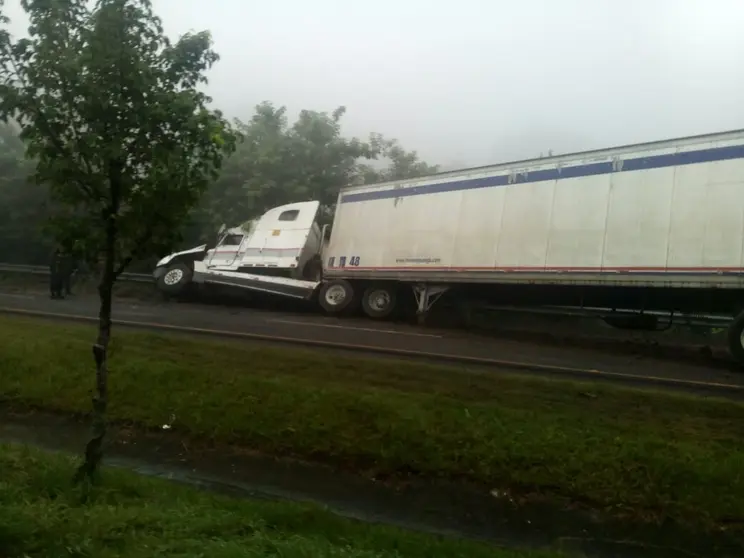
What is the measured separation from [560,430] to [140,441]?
476cm

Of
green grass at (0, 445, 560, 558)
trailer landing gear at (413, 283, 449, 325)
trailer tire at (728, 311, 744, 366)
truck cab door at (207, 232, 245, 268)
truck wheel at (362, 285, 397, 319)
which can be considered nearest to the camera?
green grass at (0, 445, 560, 558)

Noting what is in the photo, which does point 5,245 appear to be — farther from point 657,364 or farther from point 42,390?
point 657,364

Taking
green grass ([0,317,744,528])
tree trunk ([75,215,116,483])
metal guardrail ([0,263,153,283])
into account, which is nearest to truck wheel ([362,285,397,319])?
metal guardrail ([0,263,153,283])

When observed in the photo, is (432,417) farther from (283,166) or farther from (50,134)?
(283,166)

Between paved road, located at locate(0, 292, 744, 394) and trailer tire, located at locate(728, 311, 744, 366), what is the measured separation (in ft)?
1.68

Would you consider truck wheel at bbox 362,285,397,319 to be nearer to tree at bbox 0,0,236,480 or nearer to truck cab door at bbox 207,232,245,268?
truck cab door at bbox 207,232,245,268

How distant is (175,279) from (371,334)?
27.3 feet

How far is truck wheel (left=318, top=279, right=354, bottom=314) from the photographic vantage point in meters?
18.8

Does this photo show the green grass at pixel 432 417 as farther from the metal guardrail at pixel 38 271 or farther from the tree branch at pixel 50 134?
the metal guardrail at pixel 38 271

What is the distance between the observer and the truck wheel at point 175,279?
2077 cm

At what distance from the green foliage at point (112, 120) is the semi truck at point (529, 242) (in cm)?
978

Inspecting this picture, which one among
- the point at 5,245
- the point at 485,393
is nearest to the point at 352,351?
the point at 485,393

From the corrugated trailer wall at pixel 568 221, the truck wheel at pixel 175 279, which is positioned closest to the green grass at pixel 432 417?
the corrugated trailer wall at pixel 568 221

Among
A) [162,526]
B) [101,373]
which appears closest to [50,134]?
[101,373]
